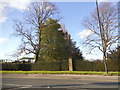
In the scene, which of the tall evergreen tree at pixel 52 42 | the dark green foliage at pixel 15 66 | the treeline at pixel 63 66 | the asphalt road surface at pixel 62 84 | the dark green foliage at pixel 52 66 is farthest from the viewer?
the tall evergreen tree at pixel 52 42

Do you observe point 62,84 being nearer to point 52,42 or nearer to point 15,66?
point 15,66

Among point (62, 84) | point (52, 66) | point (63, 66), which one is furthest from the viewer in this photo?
point (52, 66)

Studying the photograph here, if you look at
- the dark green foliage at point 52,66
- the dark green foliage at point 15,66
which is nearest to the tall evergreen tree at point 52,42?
the dark green foliage at point 52,66

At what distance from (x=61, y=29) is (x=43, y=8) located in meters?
5.77

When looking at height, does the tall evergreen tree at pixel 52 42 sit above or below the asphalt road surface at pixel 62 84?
above

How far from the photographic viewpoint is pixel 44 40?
109 feet

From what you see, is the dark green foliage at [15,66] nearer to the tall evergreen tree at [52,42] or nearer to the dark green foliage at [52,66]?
the dark green foliage at [52,66]

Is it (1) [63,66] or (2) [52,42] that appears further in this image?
(2) [52,42]

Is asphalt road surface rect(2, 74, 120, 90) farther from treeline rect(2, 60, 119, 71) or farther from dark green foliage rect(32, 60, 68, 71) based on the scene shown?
dark green foliage rect(32, 60, 68, 71)

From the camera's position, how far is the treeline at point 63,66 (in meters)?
25.2

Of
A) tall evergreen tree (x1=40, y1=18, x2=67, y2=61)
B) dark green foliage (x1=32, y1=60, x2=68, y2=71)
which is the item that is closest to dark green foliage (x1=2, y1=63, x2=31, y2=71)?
dark green foliage (x1=32, y1=60, x2=68, y2=71)

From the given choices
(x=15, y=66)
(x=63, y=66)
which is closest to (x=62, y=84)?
(x=63, y=66)

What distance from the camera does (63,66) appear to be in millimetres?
28281

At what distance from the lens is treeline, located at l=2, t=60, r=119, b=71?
25.2 metres
